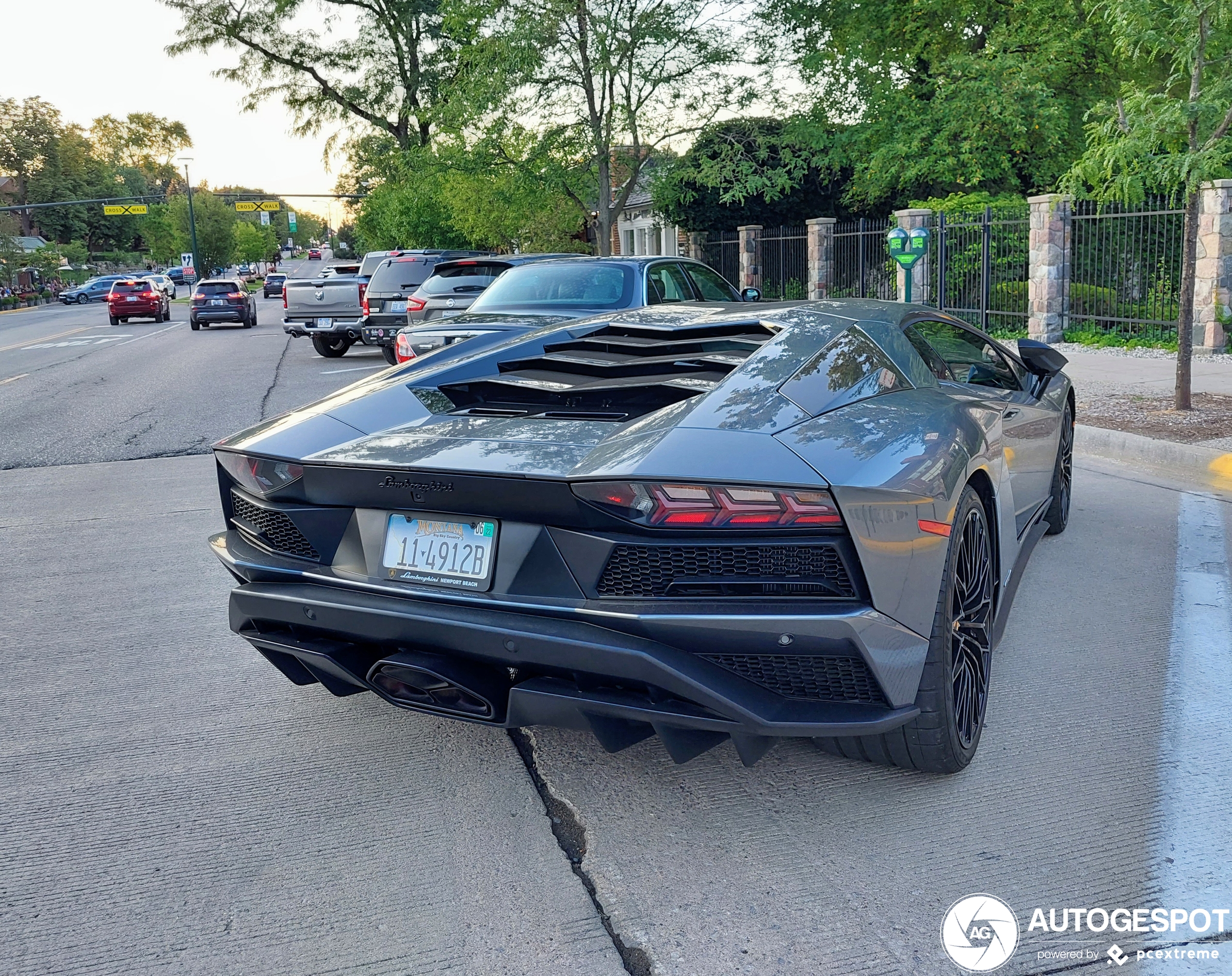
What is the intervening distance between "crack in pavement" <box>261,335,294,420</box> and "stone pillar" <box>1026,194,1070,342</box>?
11663 millimetres

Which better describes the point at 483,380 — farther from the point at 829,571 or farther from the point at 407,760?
the point at 829,571

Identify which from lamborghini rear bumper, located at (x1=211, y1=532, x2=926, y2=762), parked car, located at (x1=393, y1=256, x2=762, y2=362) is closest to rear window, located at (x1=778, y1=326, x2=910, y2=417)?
lamborghini rear bumper, located at (x1=211, y1=532, x2=926, y2=762)

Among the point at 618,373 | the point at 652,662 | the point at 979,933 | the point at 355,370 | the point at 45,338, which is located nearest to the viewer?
the point at 979,933

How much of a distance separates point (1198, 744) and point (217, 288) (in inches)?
1266

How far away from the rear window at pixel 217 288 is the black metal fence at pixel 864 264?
57.6 ft

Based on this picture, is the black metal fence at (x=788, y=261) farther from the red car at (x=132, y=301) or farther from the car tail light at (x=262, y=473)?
the car tail light at (x=262, y=473)

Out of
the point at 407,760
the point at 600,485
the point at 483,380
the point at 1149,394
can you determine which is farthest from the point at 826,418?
the point at 1149,394

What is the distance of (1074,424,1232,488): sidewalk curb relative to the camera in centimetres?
784

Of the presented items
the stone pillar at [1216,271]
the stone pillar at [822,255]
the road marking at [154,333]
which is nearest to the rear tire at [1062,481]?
the stone pillar at [1216,271]

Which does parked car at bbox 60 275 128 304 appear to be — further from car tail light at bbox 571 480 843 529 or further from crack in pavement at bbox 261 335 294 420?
car tail light at bbox 571 480 843 529

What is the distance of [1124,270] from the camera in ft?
57.0

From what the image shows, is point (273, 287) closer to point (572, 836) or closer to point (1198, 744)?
point (572, 836)

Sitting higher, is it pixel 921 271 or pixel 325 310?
pixel 921 271

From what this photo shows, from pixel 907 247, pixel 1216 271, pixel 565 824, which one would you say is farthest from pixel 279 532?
pixel 1216 271
